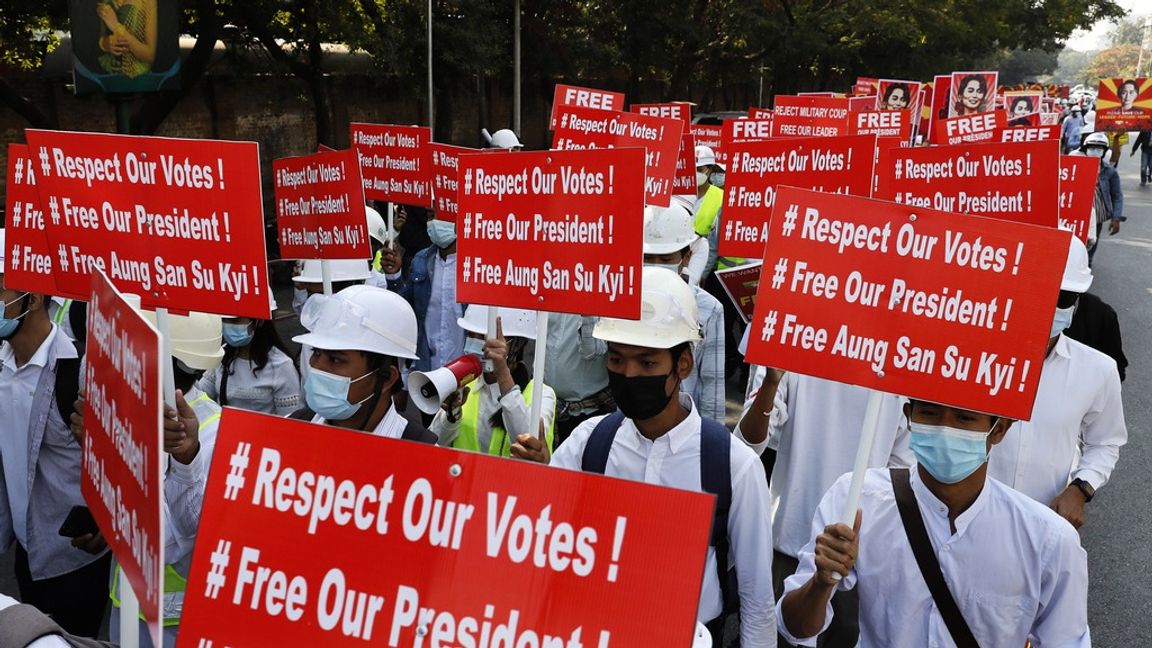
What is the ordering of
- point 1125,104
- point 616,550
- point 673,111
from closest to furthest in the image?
point 616,550 → point 673,111 → point 1125,104

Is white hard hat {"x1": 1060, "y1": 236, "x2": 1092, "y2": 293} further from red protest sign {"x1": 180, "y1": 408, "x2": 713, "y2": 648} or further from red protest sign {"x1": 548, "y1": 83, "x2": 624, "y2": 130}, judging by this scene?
red protest sign {"x1": 548, "y1": 83, "x2": 624, "y2": 130}

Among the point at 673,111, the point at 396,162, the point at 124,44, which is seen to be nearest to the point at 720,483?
the point at 396,162

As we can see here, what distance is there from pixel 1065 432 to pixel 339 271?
385 cm

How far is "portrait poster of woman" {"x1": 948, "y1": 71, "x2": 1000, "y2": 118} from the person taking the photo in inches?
654

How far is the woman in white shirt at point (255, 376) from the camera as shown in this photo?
4176 mm

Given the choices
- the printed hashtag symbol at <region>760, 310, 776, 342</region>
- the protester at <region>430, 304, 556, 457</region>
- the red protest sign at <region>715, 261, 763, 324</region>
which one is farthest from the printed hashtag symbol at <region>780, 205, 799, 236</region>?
the red protest sign at <region>715, 261, 763, 324</region>

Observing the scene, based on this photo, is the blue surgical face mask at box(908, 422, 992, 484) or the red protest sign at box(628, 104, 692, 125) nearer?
the blue surgical face mask at box(908, 422, 992, 484)

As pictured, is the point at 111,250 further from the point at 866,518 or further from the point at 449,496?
the point at 866,518

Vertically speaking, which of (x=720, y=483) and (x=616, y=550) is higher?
(x=616, y=550)

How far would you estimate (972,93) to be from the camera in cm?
1683

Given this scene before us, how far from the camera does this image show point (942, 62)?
47.6 m

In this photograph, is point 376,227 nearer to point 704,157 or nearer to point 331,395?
point 704,157

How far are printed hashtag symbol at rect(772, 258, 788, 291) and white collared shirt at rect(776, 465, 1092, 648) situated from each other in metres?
0.53

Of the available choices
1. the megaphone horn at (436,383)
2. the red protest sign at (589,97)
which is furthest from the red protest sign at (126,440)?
the red protest sign at (589,97)
